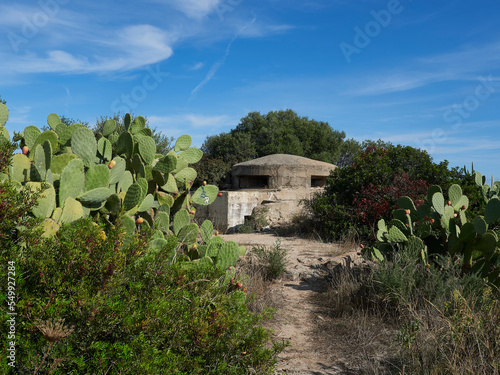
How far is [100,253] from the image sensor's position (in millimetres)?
2082

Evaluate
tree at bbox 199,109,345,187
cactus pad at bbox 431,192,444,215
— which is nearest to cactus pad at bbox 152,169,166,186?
cactus pad at bbox 431,192,444,215

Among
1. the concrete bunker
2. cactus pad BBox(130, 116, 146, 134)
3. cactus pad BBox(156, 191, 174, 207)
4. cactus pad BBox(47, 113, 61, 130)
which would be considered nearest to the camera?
cactus pad BBox(47, 113, 61, 130)

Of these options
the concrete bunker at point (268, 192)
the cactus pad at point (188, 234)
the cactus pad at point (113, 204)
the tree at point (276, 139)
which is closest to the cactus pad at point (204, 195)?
the cactus pad at point (188, 234)

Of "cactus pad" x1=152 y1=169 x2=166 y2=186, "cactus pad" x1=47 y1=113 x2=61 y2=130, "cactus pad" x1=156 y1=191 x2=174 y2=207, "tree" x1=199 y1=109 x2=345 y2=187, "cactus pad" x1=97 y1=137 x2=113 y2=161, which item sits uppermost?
"tree" x1=199 y1=109 x2=345 y2=187

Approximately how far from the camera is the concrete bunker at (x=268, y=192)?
12922mm

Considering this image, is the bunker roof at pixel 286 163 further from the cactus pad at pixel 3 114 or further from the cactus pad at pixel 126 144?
the cactus pad at pixel 3 114

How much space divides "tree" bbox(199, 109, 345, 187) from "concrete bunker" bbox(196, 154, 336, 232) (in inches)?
377

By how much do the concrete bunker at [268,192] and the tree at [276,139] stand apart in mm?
9576

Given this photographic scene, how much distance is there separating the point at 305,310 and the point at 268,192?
31.4 feet

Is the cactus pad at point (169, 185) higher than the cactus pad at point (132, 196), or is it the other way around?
the cactus pad at point (169, 185)

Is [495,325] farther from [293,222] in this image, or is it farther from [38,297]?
[293,222]

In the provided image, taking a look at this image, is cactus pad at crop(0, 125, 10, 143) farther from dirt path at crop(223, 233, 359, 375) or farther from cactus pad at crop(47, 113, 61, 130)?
dirt path at crop(223, 233, 359, 375)

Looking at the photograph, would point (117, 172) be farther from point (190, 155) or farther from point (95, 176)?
point (190, 155)

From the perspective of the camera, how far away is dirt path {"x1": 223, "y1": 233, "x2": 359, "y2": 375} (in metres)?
3.43
